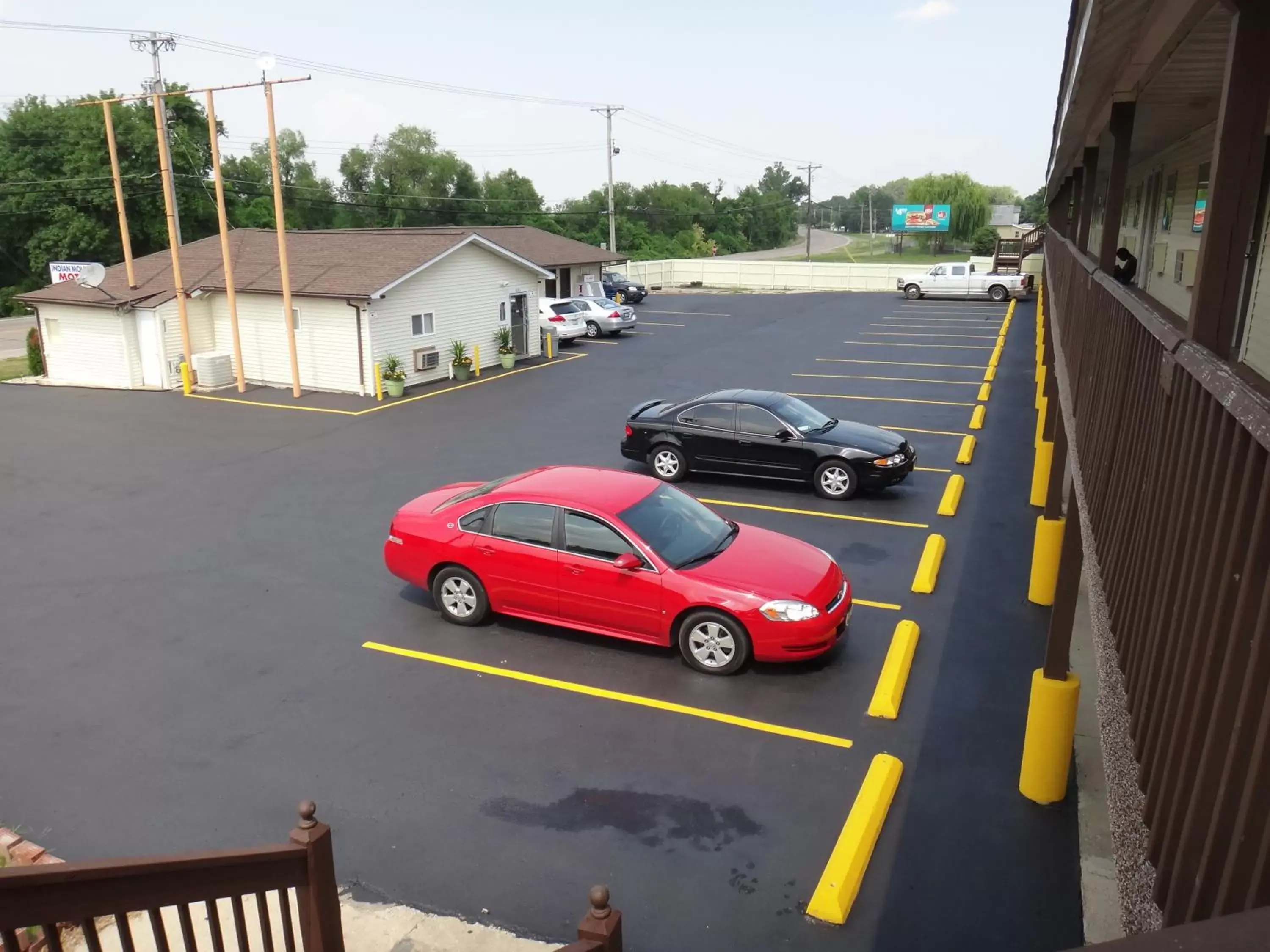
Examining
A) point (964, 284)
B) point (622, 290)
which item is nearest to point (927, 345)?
point (964, 284)

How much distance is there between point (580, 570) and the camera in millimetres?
9695

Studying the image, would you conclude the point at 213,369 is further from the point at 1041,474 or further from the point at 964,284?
the point at 964,284

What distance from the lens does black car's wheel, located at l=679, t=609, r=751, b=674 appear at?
360 inches

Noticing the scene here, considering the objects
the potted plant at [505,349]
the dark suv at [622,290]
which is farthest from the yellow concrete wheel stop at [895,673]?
the dark suv at [622,290]

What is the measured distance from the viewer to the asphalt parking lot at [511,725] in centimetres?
652

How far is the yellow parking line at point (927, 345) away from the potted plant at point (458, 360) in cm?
1280

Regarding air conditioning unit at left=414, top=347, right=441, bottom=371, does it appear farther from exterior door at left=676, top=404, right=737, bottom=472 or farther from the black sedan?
exterior door at left=676, top=404, right=737, bottom=472

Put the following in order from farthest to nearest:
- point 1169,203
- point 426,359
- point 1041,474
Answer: point 426,359 < point 1169,203 < point 1041,474

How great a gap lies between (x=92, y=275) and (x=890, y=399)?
21.3 meters

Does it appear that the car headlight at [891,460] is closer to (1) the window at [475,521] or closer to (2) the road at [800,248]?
(1) the window at [475,521]

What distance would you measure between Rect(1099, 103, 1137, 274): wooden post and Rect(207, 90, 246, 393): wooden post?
2036 cm

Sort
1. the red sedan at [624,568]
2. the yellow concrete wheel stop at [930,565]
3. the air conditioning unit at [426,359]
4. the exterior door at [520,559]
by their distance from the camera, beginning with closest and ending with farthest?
the red sedan at [624,568] < the exterior door at [520,559] < the yellow concrete wheel stop at [930,565] < the air conditioning unit at [426,359]

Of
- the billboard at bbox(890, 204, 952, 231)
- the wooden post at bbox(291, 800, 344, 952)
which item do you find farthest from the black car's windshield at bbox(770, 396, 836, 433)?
the billboard at bbox(890, 204, 952, 231)

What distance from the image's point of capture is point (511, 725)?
858 centimetres
